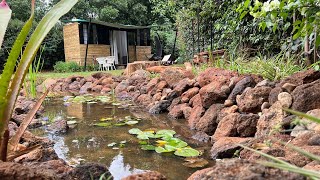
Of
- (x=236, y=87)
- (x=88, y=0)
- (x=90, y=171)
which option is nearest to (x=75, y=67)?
(x=88, y=0)

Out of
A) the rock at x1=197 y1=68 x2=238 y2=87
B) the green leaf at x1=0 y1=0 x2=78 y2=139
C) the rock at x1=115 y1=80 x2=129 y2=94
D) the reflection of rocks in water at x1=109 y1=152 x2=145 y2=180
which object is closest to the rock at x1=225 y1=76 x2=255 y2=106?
the rock at x1=197 y1=68 x2=238 y2=87

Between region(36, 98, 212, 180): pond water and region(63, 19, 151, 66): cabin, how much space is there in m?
9.69

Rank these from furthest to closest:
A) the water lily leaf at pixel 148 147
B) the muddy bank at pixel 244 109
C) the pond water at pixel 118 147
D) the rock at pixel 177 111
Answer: the rock at pixel 177 111
the water lily leaf at pixel 148 147
the pond water at pixel 118 147
the muddy bank at pixel 244 109

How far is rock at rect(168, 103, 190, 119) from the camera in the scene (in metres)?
3.15

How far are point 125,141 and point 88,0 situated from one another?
16908mm

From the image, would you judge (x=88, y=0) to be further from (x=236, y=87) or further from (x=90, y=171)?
(x=90, y=171)

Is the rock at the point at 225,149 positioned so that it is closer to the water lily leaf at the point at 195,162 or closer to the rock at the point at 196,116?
the water lily leaf at the point at 195,162

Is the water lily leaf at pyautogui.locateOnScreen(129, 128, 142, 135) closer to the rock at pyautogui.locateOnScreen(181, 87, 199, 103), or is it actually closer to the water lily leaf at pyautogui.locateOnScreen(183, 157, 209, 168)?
the water lily leaf at pyautogui.locateOnScreen(183, 157, 209, 168)

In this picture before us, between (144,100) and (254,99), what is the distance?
211 cm

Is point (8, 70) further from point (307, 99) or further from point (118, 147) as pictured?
point (307, 99)

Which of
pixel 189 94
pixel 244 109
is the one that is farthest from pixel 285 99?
pixel 189 94

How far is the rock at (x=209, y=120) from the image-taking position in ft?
8.06

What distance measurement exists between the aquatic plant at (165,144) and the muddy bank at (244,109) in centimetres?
17

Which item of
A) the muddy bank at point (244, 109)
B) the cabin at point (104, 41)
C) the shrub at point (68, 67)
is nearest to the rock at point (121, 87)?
the muddy bank at point (244, 109)
